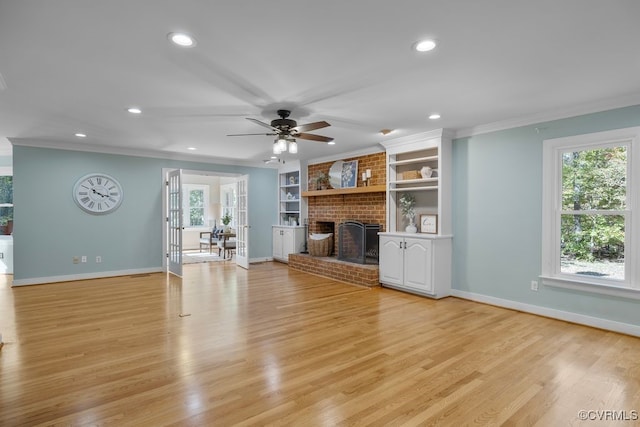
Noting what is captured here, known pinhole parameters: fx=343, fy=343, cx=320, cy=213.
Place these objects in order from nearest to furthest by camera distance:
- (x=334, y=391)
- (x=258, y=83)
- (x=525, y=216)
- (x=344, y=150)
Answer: (x=334, y=391) < (x=258, y=83) < (x=525, y=216) < (x=344, y=150)

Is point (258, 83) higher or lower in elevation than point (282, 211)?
higher

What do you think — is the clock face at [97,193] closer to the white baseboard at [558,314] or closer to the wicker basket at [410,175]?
the wicker basket at [410,175]

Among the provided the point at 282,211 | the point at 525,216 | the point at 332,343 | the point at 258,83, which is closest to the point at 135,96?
the point at 258,83

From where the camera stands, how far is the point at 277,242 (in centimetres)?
816

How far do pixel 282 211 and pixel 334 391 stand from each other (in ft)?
20.4

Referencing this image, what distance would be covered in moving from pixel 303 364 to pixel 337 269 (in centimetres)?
334

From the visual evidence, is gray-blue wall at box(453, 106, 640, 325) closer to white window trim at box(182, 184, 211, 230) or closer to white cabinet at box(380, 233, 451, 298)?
white cabinet at box(380, 233, 451, 298)

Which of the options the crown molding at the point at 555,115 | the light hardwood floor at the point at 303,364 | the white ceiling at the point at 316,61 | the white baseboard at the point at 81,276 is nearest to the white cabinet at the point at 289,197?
the white baseboard at the point at 81,276

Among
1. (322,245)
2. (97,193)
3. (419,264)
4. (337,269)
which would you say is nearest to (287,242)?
(322,245)

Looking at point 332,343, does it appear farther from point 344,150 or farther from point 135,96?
point 344,150

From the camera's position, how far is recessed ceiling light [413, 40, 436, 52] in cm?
228

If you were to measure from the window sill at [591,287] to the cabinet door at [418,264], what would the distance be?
1325 millimetres

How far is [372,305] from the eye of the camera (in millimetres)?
4422

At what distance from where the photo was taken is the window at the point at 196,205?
10867mm
